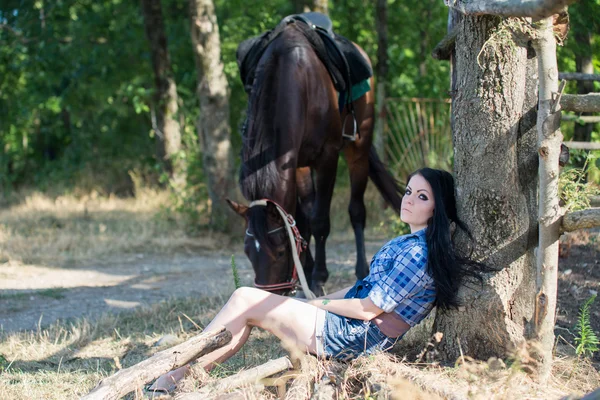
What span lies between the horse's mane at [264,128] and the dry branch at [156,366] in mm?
1727

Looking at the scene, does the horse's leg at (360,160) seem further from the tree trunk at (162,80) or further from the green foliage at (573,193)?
the tree trunk at (162,80)

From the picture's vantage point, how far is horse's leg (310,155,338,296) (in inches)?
226

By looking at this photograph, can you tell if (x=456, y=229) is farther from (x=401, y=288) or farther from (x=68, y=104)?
(x=68, y=104)

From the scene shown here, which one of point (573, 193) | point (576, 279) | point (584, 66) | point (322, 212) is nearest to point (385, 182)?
point (322, 212)

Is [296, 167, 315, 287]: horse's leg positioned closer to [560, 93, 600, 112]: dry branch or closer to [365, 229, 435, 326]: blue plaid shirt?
[365, 229, 435, 326]: blue plaid shirt

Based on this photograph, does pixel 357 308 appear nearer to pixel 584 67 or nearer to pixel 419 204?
pixel 419 204

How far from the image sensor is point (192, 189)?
9320mm

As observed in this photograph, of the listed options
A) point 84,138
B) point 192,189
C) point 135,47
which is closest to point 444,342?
point 192,189

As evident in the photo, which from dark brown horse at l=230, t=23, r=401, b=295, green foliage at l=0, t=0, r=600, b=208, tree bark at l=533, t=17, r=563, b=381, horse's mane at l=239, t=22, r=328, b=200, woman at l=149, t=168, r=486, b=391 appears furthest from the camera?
green foliage at l=0, t=0, r=600, b=208

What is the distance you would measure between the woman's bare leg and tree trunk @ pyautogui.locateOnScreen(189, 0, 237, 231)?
5.64m

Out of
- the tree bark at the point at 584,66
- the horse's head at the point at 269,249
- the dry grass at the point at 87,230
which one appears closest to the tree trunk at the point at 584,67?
the tree bark at the point at 584,66

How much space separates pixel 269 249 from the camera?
4.42 m

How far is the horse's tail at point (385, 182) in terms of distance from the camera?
6.67m

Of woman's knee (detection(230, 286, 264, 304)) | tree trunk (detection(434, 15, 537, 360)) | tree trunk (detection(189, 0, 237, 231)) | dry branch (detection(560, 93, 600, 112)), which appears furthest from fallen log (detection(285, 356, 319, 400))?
tree trunk (detection(189, 0, 237, 231))
